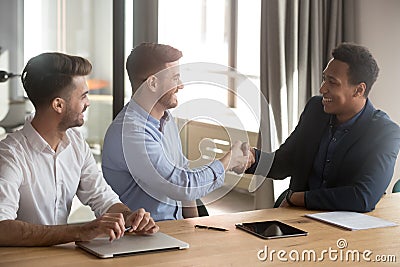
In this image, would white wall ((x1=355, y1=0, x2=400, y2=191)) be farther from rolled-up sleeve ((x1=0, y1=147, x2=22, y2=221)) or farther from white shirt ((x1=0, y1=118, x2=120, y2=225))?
rolled-up sleeve ((x1=0, y1=147, x2=22, y2=221))

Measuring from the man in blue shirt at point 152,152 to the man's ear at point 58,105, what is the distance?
0.35 metres

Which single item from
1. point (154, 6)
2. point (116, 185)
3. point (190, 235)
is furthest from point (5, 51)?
point (190, 235)

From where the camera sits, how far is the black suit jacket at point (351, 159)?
A: 280 cm

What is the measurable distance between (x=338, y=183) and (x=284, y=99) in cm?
154

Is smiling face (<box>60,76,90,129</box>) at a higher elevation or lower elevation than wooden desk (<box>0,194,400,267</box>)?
higher

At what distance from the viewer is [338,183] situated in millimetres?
2947

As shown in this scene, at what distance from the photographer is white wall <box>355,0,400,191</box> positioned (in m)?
4.34

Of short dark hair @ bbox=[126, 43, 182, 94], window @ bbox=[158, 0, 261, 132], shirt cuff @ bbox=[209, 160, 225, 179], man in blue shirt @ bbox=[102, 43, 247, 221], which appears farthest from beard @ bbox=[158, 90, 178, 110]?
window @ bbox=[158, 0, 261, 132]

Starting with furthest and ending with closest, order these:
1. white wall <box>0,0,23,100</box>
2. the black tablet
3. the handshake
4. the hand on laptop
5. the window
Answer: the window
white wall <box>0,0,23,100</box>
the handshake
the black tablet
the hand on laptop

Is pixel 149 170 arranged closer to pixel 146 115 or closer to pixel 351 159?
pixel 146 115

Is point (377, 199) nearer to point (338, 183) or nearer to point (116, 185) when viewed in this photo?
point (338, 183)

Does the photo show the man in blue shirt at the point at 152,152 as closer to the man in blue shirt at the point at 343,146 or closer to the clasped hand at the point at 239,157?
the clasped hand at the point at 239,157

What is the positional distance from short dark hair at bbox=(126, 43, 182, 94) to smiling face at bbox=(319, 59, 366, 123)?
27.2 inches

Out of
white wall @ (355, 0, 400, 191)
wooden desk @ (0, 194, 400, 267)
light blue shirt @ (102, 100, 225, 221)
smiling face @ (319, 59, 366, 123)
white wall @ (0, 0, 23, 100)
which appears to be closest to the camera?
wooden desk @ (0, 194, 400, 267)
